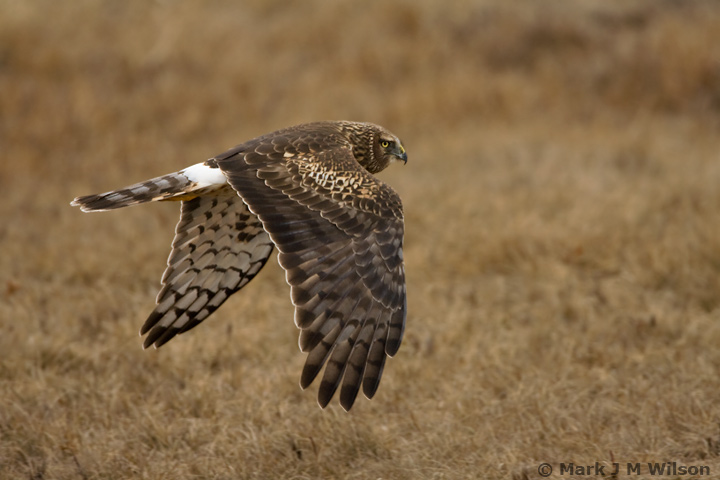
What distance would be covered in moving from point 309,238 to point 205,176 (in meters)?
0.84

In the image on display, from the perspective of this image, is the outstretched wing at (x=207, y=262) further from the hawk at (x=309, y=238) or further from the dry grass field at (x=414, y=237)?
the dry grass field at (x=414, y=237)

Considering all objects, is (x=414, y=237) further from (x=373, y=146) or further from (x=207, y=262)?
(x=207, y=262)

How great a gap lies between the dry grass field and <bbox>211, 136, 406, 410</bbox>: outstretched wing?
695 mm

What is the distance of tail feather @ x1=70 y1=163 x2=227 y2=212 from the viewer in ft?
14.1

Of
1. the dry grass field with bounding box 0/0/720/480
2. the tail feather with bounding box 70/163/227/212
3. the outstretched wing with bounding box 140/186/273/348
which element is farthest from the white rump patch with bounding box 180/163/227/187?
the dry grass field with bounding box 0/0/720/480

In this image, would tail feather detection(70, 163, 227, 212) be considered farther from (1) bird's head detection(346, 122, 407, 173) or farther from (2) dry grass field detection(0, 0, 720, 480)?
(2) dry grass field detection(0, 0, 720, 480)

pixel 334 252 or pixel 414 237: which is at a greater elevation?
pixel 414 237

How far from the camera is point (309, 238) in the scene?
12.8 feet

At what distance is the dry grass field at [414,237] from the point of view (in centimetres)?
430

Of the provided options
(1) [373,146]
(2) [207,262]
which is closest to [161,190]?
(2) [207,262]

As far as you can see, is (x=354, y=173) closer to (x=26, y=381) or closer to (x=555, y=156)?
(x=26, y=381)

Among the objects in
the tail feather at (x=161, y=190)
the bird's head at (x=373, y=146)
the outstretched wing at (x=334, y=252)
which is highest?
→ the bird's head at (x=373, y=146)

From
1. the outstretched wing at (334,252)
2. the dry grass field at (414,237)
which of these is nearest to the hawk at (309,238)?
the outstretched wing at (334,252)

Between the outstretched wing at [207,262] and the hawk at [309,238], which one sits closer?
the hawk at [309,238]
